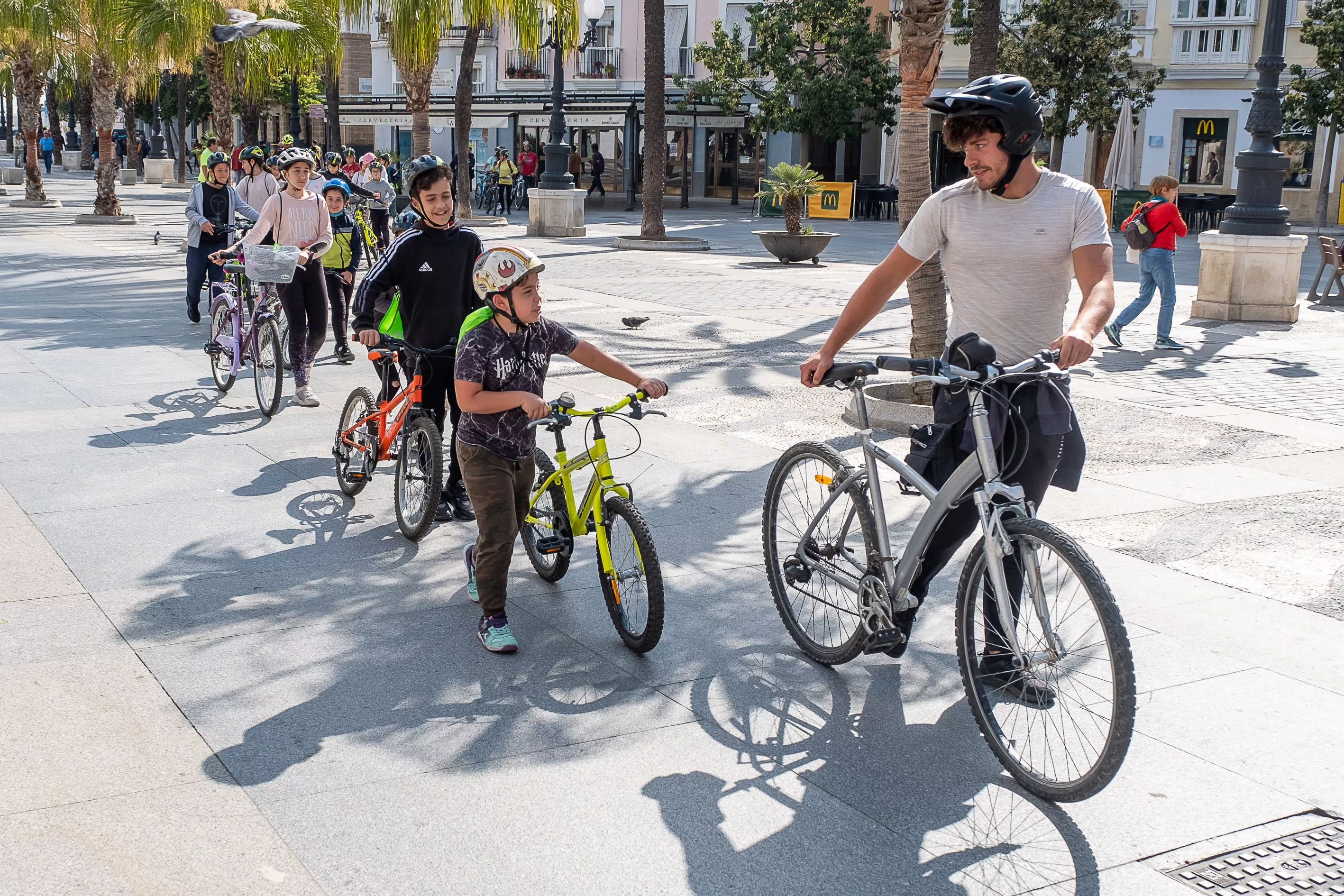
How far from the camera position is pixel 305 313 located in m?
9.81

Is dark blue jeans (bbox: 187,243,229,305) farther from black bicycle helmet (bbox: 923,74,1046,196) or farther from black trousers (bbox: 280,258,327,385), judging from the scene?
black bicycle helmet (bbox: 923,74,1046,196)

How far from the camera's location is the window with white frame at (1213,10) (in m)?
36.5

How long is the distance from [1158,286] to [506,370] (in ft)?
33.0

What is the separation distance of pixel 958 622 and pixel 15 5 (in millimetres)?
29814

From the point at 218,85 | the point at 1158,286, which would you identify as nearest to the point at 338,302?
the point at 1158,286

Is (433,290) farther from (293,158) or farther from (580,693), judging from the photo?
(293,158)

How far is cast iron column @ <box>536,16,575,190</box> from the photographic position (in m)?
26.4

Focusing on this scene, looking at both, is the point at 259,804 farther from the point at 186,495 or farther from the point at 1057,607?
the point at 186,495

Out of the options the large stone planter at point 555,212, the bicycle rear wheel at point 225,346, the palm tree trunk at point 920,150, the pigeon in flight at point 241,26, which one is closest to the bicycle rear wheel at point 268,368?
the bicycle rear wheel at point 225,346

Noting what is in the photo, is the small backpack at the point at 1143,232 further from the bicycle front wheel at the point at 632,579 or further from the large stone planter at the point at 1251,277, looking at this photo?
the bicycle front wheel at the point at 632,579

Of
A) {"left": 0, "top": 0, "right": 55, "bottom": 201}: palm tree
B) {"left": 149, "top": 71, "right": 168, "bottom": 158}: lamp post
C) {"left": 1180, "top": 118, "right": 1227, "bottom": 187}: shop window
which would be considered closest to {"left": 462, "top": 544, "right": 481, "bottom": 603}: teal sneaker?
{"left": 0, "top": 0, "right": 55, "bottom": 201}: palm tree

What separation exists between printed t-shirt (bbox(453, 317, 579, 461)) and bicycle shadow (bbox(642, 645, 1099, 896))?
1.17m

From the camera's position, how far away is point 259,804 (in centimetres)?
378

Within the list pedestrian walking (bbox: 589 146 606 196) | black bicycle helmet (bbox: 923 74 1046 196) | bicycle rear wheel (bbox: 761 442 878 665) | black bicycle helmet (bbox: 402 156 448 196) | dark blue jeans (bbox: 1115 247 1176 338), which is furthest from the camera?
pedestrian walking (bbox: 589 146 606 196)
